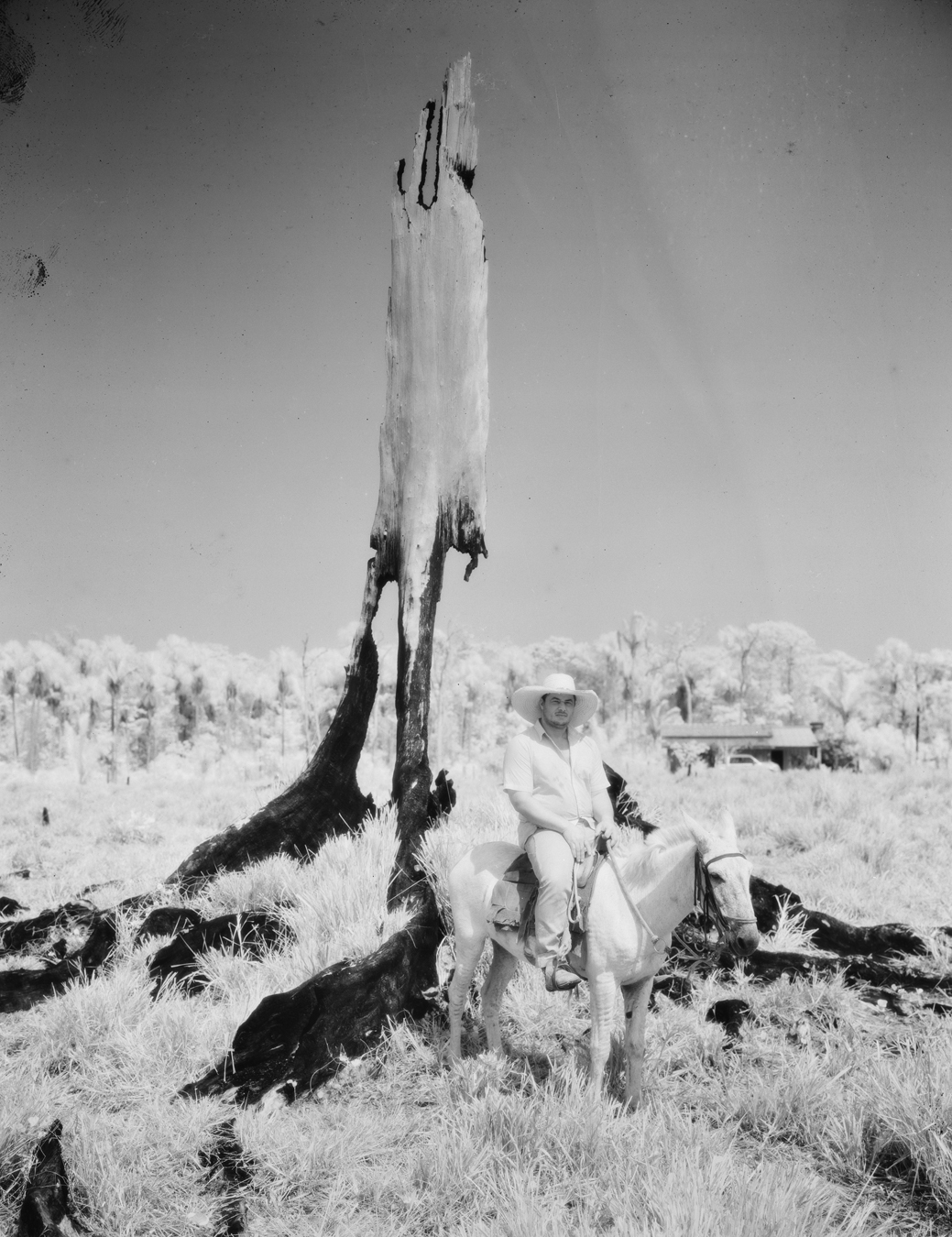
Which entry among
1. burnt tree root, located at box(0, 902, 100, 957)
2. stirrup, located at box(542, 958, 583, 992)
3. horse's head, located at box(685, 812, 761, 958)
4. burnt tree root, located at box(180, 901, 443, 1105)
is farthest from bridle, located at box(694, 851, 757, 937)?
burnt tree root, located at box(0, 902, 100, 957)

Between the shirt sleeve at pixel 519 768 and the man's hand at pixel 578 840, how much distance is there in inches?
10.7

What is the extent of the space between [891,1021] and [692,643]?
52784 mm

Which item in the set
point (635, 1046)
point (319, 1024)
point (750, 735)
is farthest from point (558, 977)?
point (750, 735)

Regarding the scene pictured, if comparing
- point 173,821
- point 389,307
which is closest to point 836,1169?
point 389,307

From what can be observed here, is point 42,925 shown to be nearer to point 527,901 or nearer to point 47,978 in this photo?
point 47,978

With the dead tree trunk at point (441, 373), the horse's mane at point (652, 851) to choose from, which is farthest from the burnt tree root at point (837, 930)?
the dead tree trunk at point (441, 373)

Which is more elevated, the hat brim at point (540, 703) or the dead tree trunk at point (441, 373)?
the dead tree trunk at point (441, 373)

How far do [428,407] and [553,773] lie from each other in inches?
164

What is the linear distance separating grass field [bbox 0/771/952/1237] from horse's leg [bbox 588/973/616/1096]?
0.39ft

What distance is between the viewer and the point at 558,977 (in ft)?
11.9

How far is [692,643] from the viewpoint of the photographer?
55.5 m

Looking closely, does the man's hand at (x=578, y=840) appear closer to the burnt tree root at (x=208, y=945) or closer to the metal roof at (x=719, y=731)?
the burnt tree root at (x=208, y=945)

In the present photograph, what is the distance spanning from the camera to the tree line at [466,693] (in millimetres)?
41344

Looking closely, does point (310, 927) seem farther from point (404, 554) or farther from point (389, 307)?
point (389, 307)
